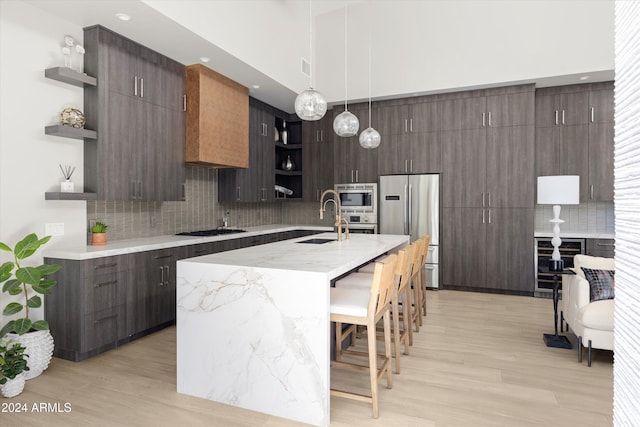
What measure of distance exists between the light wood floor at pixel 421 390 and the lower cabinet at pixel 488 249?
1.66 metres

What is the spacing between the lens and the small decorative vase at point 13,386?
247 cm

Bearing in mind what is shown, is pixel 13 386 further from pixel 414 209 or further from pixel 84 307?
pixel 414 209

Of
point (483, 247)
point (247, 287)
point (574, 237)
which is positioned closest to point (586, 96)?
point (574, 237)

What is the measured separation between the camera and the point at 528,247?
5.17 m

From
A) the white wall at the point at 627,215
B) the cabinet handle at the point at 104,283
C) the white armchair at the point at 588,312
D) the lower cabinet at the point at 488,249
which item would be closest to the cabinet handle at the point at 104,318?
the cabinet handle at the point at 104,283

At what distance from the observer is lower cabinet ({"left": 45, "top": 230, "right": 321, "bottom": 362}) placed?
10.0ft

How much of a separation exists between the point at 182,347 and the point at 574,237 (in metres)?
4.79

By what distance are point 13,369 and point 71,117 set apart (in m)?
1.98

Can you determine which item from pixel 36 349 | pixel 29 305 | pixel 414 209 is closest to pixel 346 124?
pixel 414 209

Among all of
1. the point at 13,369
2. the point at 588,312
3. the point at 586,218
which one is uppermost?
the point at 586,218

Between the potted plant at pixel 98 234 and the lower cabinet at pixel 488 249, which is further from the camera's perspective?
the lower cabinet at pixel 488 249

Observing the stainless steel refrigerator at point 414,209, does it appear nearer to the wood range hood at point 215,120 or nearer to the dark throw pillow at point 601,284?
the wood range hood at point 215,120

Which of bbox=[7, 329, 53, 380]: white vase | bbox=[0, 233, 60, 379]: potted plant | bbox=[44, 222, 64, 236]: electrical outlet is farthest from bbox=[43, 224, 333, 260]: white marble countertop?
bbox=[7, 329, 53, 380]: white vase

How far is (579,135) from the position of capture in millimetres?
5246
